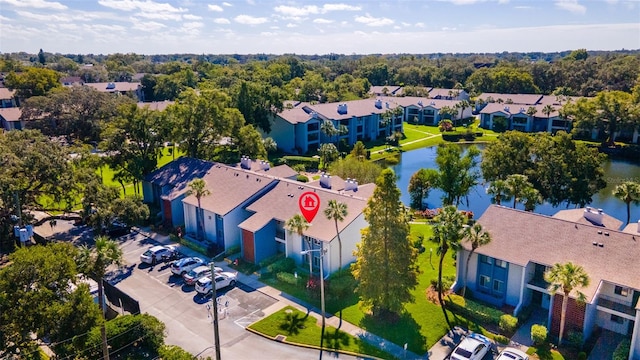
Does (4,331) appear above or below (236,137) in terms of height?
below

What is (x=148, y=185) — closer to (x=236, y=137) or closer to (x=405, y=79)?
(x=236, y=137)

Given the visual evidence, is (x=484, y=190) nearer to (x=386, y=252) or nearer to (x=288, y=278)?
(x=288, y=278)

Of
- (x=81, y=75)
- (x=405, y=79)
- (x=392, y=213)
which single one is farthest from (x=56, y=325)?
(x=81, y=75)

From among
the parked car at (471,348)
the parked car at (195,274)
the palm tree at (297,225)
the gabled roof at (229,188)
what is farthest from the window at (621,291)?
the gabled roof at (229,188)

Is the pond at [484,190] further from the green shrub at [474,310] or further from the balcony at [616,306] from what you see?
the balcony at [616,306]

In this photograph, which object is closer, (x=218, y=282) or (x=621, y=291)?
(x=621, y=291)

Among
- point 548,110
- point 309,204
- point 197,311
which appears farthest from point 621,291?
point 548,110
